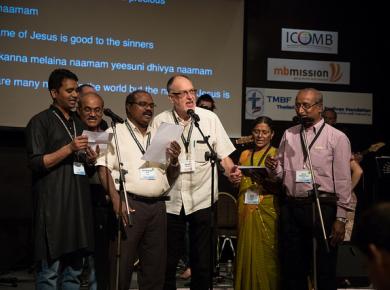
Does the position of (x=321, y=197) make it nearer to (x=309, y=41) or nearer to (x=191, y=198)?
(x=191, y=198)

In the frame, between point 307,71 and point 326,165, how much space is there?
12.4 ft

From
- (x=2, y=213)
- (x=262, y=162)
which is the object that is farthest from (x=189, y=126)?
(x=2, y=213)

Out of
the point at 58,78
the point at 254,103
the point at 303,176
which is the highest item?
the point at 254,103

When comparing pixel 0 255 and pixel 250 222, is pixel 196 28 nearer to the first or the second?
pixel 250 222

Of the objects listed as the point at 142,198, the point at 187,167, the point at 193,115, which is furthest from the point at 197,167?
the point at 142,198

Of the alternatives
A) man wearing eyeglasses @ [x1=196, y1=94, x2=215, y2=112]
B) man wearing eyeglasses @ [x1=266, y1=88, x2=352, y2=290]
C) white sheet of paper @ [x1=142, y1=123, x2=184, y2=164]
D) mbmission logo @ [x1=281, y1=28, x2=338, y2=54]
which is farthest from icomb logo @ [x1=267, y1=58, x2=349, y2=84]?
white sheet of paper @ [x1=142, y1=123, x2=184, y2=164]

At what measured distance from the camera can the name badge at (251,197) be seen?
5188 millimetres

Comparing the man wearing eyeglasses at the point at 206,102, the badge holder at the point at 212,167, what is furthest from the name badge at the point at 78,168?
the man wearing eyeglasses at the point at 206,102

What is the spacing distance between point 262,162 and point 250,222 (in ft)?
1.86

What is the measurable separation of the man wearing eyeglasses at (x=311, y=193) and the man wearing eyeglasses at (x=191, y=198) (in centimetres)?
49

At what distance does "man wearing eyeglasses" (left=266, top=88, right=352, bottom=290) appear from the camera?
4445mm

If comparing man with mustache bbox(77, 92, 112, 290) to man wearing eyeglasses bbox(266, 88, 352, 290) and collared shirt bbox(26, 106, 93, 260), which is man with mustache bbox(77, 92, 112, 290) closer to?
collared shirt bbox(26, 106, 93, 260)

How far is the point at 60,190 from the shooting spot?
377 cm

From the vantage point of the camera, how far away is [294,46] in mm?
7996
